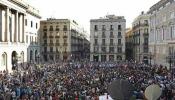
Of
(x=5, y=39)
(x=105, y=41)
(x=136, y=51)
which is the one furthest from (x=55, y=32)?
(x=5, y=39)

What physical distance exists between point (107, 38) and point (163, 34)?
34.5 metres

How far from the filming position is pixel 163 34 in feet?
188

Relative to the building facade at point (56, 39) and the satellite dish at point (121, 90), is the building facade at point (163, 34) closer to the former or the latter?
the building facade at point (56, 39)

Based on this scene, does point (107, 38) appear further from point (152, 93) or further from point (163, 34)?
point (152, 93)

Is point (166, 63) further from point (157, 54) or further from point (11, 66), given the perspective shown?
point (11, 66)

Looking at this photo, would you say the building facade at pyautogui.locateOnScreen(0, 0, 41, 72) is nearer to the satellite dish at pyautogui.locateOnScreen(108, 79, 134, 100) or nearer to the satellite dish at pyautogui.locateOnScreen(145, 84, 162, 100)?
the satellite dish at pyautogui.locateOnScreen(145, 84, 162, 100)

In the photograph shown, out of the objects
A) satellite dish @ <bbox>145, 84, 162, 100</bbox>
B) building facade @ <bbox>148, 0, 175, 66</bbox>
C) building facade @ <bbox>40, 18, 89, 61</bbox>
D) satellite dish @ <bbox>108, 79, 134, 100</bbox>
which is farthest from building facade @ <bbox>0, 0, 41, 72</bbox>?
satellite dish @ <bbox>108, 79, 134, 100</bbox>

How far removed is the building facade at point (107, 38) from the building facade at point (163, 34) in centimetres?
2100

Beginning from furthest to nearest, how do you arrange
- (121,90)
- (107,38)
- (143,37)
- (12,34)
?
(107,38) < (143,37) < (12,34) < (121,90)

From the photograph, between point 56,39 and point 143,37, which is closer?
point 143,37

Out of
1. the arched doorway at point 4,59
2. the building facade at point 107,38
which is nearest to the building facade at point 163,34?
the building facade at point 107,38

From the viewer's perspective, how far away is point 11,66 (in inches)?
2164

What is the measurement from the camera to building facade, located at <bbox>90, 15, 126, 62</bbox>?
90.3 m

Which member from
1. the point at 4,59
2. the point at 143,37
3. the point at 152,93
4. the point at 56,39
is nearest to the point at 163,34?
the point at 4,59
